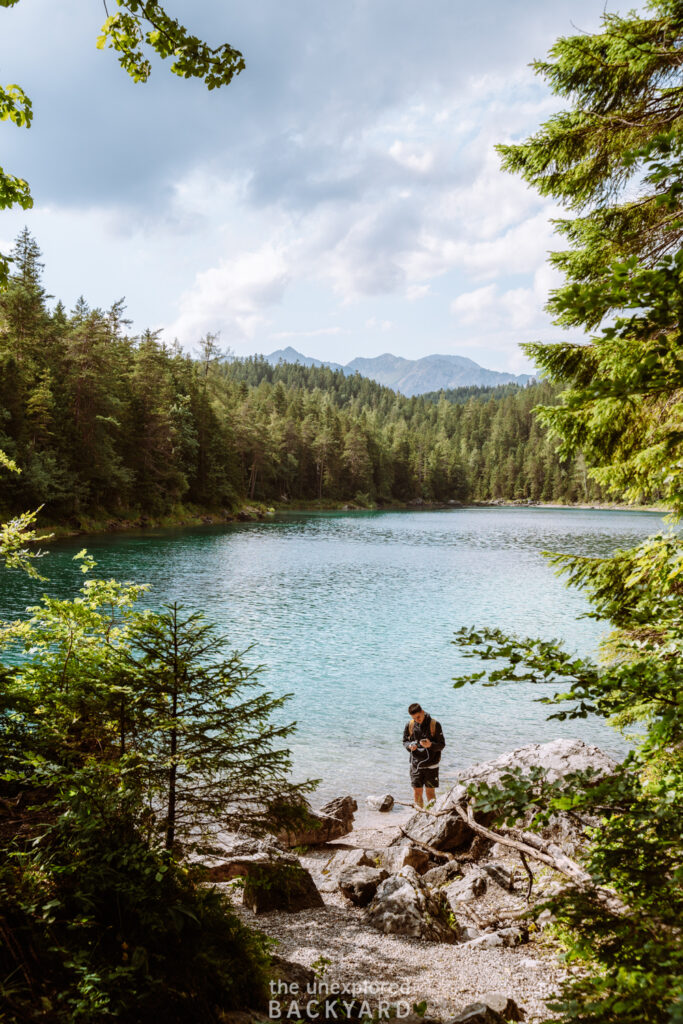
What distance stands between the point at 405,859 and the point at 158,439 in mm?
51112

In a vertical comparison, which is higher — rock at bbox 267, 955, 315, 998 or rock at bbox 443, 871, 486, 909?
rock at bbox 267, 955, 315, 998

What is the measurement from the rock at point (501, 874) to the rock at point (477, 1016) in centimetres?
273

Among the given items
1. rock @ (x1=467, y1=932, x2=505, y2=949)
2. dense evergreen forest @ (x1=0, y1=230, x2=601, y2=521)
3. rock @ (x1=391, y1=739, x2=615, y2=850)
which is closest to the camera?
rock @ (x1=467, y1=932, x2=505, y2=949)

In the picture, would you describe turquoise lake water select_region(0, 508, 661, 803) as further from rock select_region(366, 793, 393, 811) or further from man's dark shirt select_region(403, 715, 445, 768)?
man's dark shirt select_region(403, 715, 445, 768)

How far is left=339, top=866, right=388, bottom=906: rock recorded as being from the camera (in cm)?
611

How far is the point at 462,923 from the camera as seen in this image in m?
5.59

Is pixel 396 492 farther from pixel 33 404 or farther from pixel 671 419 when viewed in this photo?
pixel 671 419

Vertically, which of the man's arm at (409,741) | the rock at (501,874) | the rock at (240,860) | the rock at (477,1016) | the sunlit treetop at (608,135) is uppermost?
the sunlit treetop at (608,135)

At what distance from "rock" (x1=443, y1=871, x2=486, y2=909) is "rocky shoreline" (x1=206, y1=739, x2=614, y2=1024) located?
0.05 feet

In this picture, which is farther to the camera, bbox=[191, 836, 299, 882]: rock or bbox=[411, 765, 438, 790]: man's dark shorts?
bbox=[411, 765, 438, 790]: man's dark shorts

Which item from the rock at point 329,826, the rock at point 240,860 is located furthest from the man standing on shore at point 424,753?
the rock at point 240,860

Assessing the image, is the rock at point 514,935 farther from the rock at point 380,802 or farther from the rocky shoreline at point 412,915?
the rock at point 380,802

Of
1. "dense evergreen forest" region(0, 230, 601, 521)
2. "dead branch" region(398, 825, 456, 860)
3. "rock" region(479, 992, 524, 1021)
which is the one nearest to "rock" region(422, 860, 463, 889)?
"dead branch" region(398, 825, 456, 860)

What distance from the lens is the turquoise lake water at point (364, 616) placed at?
11.8 m
